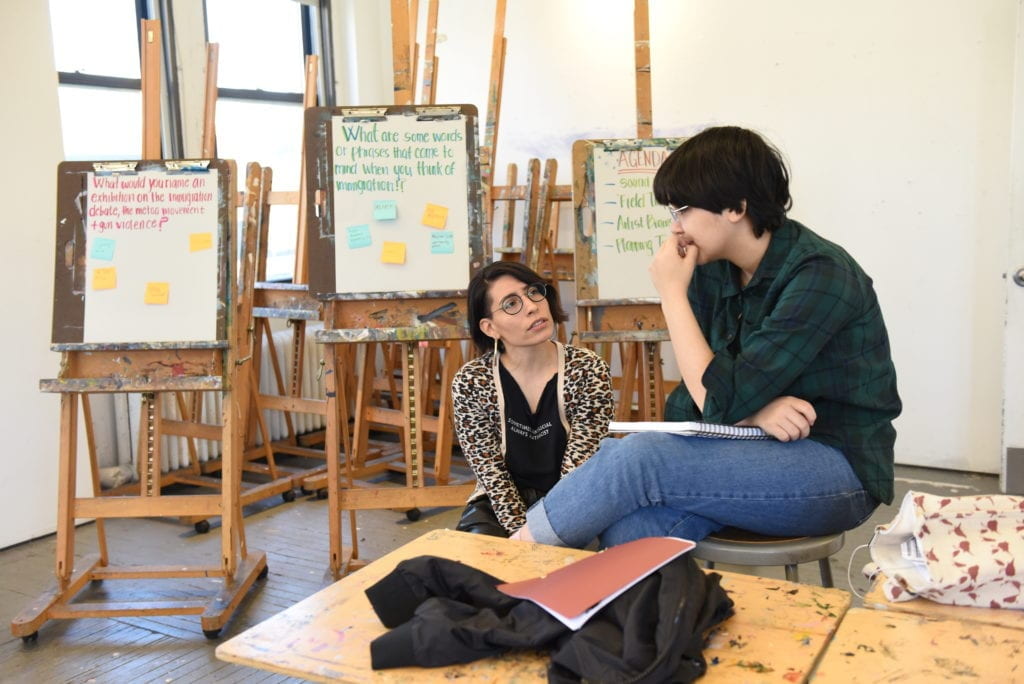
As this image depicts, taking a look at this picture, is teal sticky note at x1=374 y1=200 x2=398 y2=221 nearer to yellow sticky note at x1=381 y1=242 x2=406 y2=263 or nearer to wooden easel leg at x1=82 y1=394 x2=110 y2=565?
yellow sticky note at x1=381 y1=242 x2=406 y2=263

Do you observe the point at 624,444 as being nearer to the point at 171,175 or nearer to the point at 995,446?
the point at 171,175

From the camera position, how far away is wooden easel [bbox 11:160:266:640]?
9.05ft

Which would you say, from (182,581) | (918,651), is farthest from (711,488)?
(182,581)

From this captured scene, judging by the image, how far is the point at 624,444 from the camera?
1731mm

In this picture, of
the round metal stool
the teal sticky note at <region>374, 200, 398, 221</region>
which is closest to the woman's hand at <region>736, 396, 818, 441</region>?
the round metal stool

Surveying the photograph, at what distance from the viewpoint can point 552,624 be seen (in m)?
1.24

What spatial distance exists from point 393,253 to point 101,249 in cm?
84

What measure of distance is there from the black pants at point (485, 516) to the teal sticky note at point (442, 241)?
2.78 feet

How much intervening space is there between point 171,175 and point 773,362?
1937 millimetres

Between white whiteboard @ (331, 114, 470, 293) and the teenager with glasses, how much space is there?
3.94 ft

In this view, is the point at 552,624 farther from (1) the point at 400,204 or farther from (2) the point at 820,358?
(1) the point at 400,204

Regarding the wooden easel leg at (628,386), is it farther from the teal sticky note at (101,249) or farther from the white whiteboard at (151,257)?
the teal sticky note at (101,249)

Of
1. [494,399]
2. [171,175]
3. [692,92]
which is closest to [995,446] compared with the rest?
[692,92]

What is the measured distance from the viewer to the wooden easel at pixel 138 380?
276 cm
